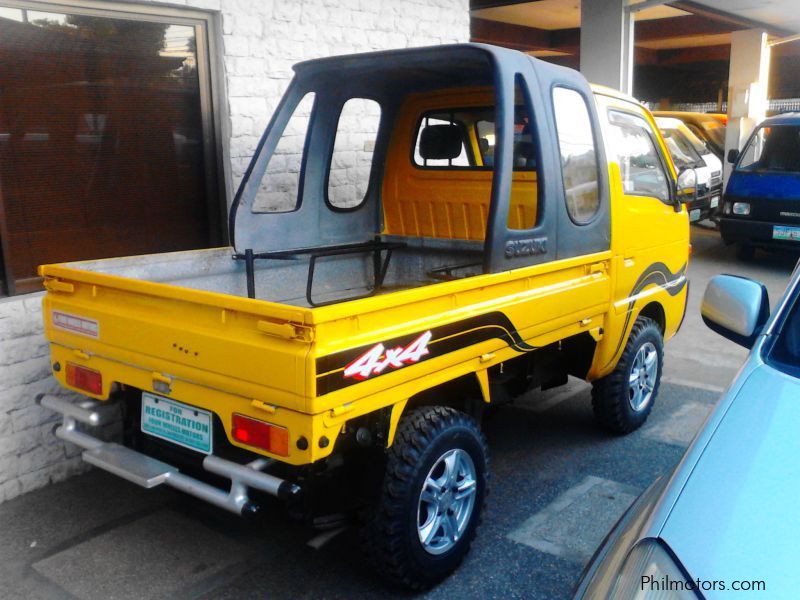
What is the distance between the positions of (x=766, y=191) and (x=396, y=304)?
9138mm

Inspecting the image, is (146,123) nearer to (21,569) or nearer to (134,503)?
(134,503)

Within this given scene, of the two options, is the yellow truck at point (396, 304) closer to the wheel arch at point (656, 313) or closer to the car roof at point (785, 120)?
the wheel arch at point (656, 313)

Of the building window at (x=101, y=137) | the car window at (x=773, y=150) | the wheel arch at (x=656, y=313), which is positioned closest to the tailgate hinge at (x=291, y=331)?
the building window at (x=101, y=137)

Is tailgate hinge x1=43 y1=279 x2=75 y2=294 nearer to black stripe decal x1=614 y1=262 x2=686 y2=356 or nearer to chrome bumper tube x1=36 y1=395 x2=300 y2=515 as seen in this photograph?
chrome bumper tube x1=36 y1=395 x2=300 y2=515

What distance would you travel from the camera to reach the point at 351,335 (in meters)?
2.70

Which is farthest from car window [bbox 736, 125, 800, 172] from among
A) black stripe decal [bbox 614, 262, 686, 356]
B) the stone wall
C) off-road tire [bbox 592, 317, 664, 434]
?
off-road tire [bbox 592, 317, 664, 434]

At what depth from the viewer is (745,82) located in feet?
56.5

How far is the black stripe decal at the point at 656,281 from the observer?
4555 mm

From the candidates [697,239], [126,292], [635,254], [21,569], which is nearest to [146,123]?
[126,292]

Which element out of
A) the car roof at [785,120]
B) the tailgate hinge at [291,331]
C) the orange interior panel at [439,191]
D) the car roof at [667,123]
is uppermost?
the car roof at [667,123]

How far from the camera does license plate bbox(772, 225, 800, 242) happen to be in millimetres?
9984

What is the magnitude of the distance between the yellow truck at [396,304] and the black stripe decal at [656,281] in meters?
0.02

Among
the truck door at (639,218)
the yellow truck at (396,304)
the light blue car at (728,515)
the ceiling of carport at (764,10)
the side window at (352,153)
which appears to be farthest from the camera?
the ceiling of carport at (764,10)

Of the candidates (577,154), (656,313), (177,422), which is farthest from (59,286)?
(656,313)
